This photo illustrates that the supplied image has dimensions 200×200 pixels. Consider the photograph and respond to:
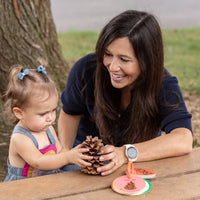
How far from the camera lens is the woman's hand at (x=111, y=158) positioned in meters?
1.70

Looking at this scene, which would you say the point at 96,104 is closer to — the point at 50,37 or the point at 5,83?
the point at 5,83

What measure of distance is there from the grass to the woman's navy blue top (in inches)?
118

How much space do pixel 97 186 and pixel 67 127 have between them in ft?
3.40

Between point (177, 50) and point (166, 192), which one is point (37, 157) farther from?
point (177, 50)

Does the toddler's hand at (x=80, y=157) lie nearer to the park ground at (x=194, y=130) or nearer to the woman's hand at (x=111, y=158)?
the woman's hand at (x=111, y=158)

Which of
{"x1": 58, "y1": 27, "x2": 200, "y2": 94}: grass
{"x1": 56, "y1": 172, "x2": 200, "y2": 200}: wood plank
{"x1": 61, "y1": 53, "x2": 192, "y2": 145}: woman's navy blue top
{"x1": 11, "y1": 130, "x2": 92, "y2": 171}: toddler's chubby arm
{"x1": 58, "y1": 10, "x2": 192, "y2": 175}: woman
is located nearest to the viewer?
{"x1": 56, "y1": 172, "x2": 200, "y2": 200}: wood plank

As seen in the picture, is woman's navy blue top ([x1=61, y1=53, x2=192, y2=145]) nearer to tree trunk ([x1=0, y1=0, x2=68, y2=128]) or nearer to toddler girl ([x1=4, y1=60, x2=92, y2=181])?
toddler girl ([x1=4, y1=60, x2=92, y2=181])

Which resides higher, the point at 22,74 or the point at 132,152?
the point at 22,74

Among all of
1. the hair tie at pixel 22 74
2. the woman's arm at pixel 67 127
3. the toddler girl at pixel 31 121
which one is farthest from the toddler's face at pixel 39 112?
the woman's arm at pixel 67 127

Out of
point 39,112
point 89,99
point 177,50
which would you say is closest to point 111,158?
point 39,112

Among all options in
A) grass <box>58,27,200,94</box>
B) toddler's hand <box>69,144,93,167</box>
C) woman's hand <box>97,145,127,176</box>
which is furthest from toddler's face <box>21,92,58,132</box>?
grass <box>58,27,200,94</box>

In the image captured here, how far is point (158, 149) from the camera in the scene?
190 centimetres

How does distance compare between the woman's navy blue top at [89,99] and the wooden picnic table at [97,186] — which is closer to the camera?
the wooden picnic table at [97,186]

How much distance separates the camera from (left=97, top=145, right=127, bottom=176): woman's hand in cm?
170
